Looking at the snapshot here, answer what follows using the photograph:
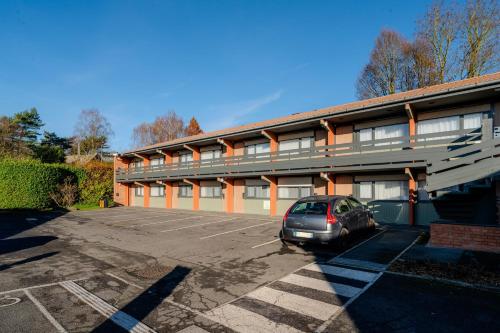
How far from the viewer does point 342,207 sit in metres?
8.95

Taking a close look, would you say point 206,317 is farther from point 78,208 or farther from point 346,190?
point 78,208

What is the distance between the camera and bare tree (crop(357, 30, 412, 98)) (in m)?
27.8

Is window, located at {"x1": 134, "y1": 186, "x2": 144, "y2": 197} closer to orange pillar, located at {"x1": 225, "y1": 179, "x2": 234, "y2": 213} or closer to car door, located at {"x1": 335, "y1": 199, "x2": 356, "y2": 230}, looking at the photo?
orange pillar, located at {"x1": 225, "y1": 179, "x2": 234, "y2": 213}

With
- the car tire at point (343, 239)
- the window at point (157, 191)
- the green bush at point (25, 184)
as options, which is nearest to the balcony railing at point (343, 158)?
the window at point (157, 191)

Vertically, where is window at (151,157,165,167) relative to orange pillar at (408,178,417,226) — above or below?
above

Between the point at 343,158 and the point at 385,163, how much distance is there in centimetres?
201

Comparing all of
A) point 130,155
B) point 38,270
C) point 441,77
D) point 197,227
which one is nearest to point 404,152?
point 197,227

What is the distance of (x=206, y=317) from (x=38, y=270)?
17.8 feet

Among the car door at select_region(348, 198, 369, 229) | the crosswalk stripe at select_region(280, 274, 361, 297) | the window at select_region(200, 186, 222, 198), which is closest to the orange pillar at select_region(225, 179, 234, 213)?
the window at select_region(200, 186, 222, 198)

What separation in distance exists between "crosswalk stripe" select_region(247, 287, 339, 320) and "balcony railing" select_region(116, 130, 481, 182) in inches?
362

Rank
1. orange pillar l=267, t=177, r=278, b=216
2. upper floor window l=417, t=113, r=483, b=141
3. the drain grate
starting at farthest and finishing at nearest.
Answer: orange pillar l=267, t=177, r=278, b=216 → upper floor window l=417, t=113, r=483, b=141 → the drain grate

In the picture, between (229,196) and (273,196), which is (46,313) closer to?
(273,196)

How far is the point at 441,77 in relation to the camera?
967 inches

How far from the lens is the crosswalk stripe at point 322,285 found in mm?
5250
